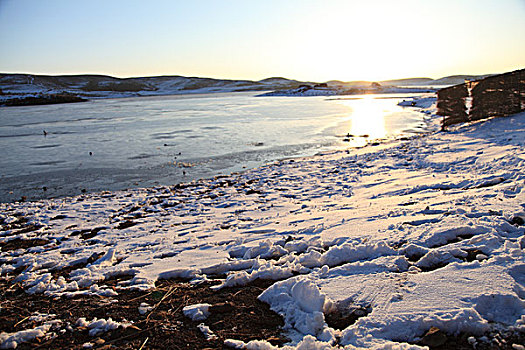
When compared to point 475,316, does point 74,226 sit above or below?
below

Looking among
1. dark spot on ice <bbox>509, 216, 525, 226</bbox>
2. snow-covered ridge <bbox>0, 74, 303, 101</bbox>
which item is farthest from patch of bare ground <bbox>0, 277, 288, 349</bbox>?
snow-covered ridge <bbox>0, 74, 303, 101</bbox>

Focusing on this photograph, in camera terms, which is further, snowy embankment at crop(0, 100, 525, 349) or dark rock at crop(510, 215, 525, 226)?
dark rock at crop(510, 215, 525, 226)

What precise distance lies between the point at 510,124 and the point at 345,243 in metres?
10.8

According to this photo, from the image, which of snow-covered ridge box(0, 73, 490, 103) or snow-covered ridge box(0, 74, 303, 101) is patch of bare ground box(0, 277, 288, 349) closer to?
snow-covered ridge box(0, 73, 490, 103)

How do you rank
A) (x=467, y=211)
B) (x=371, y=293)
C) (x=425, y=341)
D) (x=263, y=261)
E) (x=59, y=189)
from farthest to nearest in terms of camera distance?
(x=59, y=189)
(x=467, y=211)
(x=263, y=261)
(x=371, y=293)
(x=425, y=341)

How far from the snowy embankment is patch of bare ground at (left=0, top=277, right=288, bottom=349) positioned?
5.0 inches

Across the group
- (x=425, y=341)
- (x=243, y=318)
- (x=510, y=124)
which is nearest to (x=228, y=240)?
(x=243, y=318)

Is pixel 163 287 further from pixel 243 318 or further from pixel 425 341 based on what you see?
pixel 425 341

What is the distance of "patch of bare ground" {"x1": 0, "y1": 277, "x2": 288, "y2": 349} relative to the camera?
2.42m

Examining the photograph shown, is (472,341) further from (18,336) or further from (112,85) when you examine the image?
(112,85)

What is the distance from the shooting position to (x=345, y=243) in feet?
11.9

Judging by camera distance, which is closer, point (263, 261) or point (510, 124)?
point (263, 261)

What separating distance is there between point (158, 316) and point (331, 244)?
211 cm

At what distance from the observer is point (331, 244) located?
12.6ft
